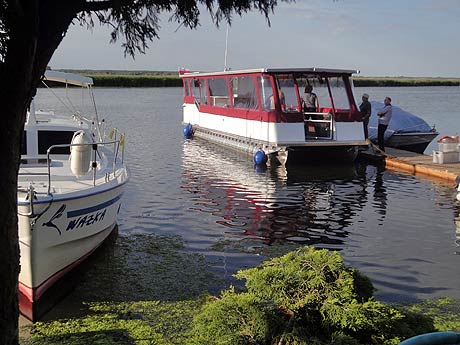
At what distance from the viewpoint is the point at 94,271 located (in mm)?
8953

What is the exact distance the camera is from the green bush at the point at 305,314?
4.77 m

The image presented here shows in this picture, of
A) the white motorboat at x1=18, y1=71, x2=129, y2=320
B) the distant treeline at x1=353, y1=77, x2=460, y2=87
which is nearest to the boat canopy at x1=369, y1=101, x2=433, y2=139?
the white motorboat at x1=18, y1=71, x2=129, y2=320

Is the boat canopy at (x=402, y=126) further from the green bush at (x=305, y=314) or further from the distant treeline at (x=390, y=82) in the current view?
the distant treeline at (x=390, y=82)

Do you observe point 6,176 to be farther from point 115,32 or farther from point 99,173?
point 99,173

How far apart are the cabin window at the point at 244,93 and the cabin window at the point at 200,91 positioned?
14.8 ft

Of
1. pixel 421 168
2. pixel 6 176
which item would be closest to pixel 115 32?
pixel 6 176

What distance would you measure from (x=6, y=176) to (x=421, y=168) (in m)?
15.8

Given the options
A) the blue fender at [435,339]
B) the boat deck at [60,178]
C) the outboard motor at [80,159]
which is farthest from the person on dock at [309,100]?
the blue fender at [435,339]

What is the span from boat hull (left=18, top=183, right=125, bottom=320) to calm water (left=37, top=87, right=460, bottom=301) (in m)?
2.12

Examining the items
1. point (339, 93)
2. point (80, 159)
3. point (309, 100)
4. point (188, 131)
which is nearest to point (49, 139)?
point (80, 159)

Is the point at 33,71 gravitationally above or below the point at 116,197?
above

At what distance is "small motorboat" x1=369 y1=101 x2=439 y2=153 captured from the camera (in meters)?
23.3

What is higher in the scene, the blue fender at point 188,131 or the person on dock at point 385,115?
the person on dock at point 385,115

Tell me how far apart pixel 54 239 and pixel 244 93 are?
1524 centimetres
